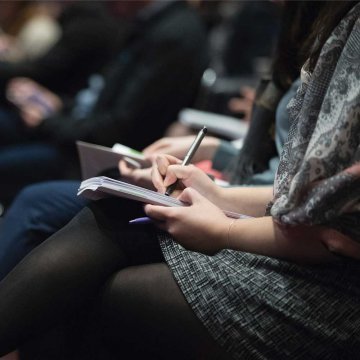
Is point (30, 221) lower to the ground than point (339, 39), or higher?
lower

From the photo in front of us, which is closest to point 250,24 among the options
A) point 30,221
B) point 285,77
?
point 285,77

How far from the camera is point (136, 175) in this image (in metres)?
1.27

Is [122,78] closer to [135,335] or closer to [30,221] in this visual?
[30,221]

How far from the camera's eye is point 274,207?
0.93 metres

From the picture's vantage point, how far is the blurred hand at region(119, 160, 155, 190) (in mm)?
1251

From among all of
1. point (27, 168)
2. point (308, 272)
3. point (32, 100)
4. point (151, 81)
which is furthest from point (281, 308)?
point (32, 100)

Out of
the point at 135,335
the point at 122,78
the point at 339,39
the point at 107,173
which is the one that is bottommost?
the point at 135,335

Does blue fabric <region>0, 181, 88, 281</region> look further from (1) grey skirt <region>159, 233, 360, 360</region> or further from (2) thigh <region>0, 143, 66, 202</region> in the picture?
(2) thigh <region>0, 143, 66, 202</region>

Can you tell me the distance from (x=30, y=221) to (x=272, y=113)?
0.57 m

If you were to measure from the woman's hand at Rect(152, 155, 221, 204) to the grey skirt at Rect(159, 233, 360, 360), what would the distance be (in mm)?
184

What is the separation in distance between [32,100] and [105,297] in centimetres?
157

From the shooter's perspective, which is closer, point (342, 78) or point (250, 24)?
point (342, 78)

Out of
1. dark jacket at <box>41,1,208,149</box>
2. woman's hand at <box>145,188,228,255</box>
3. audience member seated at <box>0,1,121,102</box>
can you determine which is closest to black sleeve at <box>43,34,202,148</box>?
dark jacket at <box>41,1,208,149</box>

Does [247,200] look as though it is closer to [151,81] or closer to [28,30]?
[151,81]
